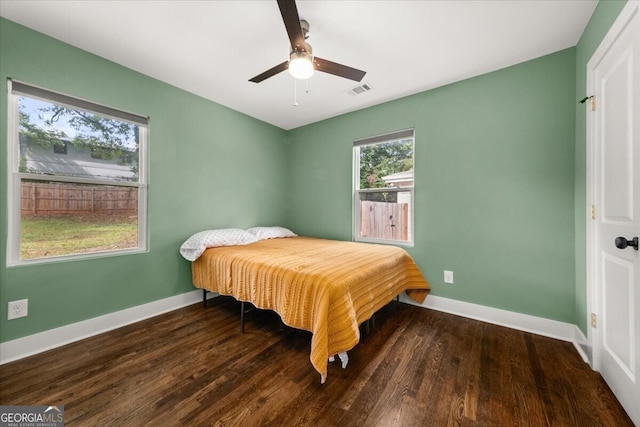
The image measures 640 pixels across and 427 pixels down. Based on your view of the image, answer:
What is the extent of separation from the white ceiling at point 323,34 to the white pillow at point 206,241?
1702mm

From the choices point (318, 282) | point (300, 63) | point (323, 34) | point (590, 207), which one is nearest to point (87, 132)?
point (300, 63)

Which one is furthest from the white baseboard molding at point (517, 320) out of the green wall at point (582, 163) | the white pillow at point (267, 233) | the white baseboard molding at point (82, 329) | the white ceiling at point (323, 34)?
the white baseboard molding at point (82, 329)

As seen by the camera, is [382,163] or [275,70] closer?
[275,70]

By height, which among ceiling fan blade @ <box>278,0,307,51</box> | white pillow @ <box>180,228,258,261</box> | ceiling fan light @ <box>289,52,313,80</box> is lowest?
white pillow @ <box>180,228,258,261</box>

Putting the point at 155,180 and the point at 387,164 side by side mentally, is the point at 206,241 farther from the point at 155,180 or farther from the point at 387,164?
the point at 387,164

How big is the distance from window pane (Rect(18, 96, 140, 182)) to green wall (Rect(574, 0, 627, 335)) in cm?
397

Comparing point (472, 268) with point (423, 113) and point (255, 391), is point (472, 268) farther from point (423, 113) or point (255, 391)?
point (255, 391)

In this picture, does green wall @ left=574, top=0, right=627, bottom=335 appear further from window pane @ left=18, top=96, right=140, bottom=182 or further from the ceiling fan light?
window pane @ left=18, top=96, right=140, bottom=182

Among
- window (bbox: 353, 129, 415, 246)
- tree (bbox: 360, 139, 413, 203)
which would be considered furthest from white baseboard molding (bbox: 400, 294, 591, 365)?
tree (bbox: 360, 139, 413, 203)

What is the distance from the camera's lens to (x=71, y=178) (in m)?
2.06

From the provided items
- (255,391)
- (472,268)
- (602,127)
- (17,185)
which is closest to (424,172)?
(472,268)

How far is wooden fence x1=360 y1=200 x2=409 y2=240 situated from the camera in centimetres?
299

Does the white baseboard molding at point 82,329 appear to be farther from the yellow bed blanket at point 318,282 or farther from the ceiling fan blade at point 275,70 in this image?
the ceiling fan blade at point 275,70

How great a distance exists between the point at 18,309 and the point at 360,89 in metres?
3.62
